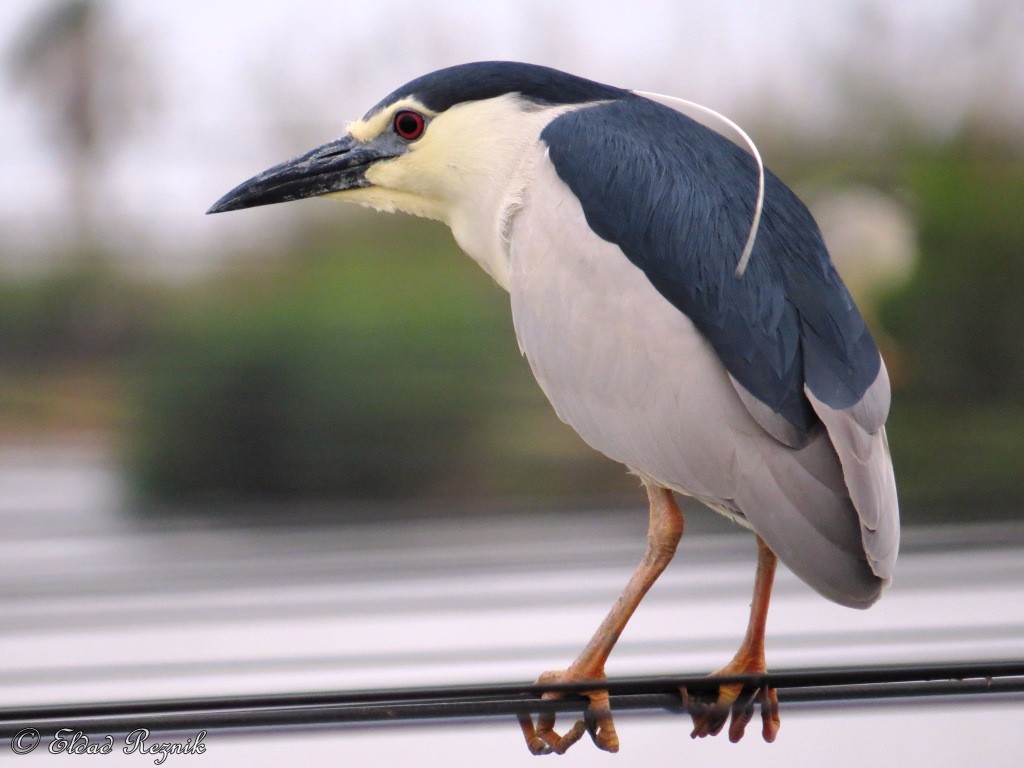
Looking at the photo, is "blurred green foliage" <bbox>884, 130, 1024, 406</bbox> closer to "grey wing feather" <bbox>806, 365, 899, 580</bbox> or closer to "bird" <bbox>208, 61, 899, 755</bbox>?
"bird" <bbox>208, 61, 899, 755</bbox>

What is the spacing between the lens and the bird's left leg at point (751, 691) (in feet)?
3.36

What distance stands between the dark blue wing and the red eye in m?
0.18


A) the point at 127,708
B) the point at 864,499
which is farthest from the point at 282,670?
the point at 864,499

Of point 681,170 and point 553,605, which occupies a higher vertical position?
point 681,170

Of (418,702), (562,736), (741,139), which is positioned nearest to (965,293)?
(741,139)

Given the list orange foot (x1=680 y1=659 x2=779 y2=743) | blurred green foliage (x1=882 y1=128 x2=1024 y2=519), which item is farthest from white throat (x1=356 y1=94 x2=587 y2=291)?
blurred green foliage (x1=882 y1=128 x2=1024 y2=519)

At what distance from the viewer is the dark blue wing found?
3.13 ft

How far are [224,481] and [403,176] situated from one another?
8.70 feet

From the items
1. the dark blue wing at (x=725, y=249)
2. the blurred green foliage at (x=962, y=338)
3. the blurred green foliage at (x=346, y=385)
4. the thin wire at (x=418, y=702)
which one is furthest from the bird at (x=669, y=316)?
the blurred green foliage at (x=962, y=338)

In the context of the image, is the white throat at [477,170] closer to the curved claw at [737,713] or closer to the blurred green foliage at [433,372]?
the curved claw at [737,713]

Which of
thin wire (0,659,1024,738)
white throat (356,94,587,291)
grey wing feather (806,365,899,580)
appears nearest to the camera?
thin wire (0,659,1024,738)

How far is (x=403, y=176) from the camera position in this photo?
122 cm

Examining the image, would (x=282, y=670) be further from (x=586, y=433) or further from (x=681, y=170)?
(x=681, y=170)

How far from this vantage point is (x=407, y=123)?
1.21 m
